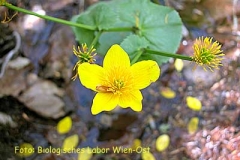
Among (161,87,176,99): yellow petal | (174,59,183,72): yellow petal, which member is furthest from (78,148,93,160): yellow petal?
(174,59,183,72): yellow petal

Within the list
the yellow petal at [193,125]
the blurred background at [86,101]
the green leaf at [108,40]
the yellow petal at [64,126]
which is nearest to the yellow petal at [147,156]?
the blurred background at [86,101]

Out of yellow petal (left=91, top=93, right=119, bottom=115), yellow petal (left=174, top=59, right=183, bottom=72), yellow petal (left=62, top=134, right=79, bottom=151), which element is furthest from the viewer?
yellow petal (left=174, top=59, right=183, bottom=72)

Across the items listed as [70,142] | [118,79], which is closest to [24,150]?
[70,142]

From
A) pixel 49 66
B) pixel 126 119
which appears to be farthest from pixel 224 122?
pixel 49 66

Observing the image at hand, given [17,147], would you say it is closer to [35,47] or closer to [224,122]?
[35,47]

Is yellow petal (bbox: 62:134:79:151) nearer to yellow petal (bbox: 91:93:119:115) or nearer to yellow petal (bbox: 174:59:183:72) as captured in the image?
yellow petal (bbox: 174:59:183:72)

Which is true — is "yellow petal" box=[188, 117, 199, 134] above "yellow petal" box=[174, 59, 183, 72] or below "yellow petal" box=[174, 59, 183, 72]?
below

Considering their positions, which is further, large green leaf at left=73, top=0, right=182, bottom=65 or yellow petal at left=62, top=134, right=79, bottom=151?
Answer: yellow petal at left=62, top=134, right=79, bottom=151

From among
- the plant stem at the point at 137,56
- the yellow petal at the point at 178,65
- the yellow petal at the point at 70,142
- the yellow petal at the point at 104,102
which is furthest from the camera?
the yellow petal at the point at 178,65

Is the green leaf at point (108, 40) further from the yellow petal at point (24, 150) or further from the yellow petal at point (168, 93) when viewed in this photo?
the yellow petal at point (24, 150)
